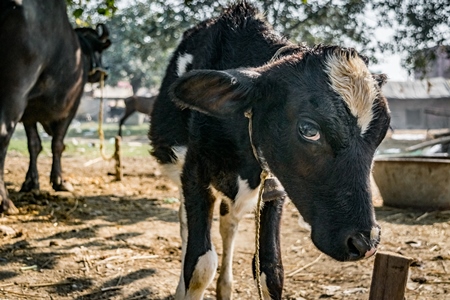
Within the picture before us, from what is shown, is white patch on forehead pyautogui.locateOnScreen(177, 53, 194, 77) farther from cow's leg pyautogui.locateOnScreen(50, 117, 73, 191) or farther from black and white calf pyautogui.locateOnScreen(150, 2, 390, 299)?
cow's leg pyautogui.locateOnScreen(50, 117, 73, 191)

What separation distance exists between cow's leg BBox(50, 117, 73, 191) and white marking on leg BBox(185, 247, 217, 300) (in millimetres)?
5067

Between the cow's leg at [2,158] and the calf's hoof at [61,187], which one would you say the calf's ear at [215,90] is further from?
the calf's hoof at [61,187]

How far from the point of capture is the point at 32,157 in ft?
26.5

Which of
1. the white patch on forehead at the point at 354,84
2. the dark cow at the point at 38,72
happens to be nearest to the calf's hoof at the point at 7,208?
the dark cow at the point at 38,72

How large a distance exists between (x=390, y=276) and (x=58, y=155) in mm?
6638

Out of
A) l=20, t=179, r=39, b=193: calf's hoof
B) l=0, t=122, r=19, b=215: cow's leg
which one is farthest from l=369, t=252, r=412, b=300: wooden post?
l=20, t=179, r=39, b=193: calf's hoof

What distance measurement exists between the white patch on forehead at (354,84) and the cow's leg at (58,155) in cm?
623

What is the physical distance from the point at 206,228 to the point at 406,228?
11.6 ft

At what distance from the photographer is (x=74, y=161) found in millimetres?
12383

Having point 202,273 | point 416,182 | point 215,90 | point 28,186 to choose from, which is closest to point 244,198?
point 202,273

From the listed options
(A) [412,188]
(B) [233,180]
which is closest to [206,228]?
(B) [233,180]

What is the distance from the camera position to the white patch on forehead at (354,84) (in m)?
2.59

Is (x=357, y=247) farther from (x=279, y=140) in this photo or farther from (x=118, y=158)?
(x=118, y=158)

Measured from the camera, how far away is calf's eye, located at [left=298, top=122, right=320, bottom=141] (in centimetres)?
262
